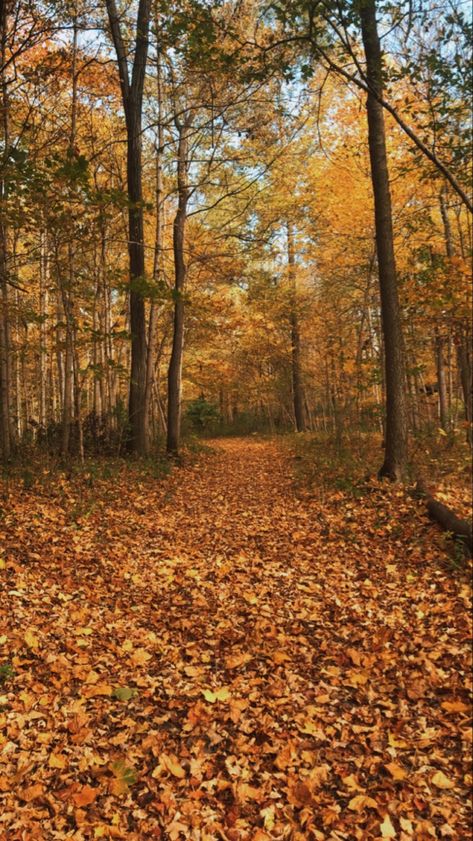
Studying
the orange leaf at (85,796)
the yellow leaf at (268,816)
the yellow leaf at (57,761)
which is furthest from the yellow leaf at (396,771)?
the yellow leaf at (57,761)

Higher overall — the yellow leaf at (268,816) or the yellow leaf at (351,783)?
the yellow leaf at (351,783)

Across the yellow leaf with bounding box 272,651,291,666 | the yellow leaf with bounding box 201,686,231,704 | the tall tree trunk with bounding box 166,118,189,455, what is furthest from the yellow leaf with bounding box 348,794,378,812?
the tall tree trunk with bounding box 166,118,189,455

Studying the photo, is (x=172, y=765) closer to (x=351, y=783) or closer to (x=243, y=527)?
(x=351, y=783)

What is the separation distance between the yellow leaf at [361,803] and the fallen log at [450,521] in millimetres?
3402

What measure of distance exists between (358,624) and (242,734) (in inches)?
68.9

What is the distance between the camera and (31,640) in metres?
4.23

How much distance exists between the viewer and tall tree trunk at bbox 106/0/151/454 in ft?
34.3

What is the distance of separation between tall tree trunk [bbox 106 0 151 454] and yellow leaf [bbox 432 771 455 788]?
29.7 feet

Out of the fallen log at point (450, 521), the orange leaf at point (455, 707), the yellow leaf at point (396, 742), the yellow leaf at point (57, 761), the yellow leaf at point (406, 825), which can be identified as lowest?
the yellow leaf at point (406, 825)

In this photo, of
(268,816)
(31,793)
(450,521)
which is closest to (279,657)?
(268,816)

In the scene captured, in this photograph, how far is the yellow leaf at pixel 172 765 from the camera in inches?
121

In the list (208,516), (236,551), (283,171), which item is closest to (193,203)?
(283,171)

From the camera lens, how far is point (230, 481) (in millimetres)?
11555

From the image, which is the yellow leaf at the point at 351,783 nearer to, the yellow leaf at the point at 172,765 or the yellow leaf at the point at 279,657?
the yellow leaf at the point at 172,765
